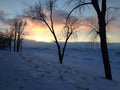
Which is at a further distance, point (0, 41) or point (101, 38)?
point (0, 41)

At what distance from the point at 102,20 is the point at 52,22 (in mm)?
18002

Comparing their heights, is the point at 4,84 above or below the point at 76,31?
below

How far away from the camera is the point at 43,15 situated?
111 ft

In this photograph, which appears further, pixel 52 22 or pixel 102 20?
pixel 52 22

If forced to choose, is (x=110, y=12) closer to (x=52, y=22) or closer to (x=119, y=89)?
(x=119, y=89)

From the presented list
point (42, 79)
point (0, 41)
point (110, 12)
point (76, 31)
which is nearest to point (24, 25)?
point (0, 41)

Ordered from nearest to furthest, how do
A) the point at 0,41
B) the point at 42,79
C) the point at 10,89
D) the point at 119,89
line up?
1. the point at 10,89
2. the point at 42,79
3. the point at 119,89
4. the point at 0,41

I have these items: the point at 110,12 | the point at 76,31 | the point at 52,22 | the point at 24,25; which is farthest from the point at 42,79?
the point at 24,25

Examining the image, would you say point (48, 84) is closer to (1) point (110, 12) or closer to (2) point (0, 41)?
(1) point (110, 12)

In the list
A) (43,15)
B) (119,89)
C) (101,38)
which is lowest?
(119,89)

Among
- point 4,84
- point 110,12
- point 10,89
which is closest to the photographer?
point 10,89

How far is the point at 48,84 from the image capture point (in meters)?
9.66

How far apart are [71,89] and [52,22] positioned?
2419 centimetres

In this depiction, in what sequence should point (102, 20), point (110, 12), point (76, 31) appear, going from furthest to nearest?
1. point (76, 31)
2. point (110, 12)
3. point (102, 20)
